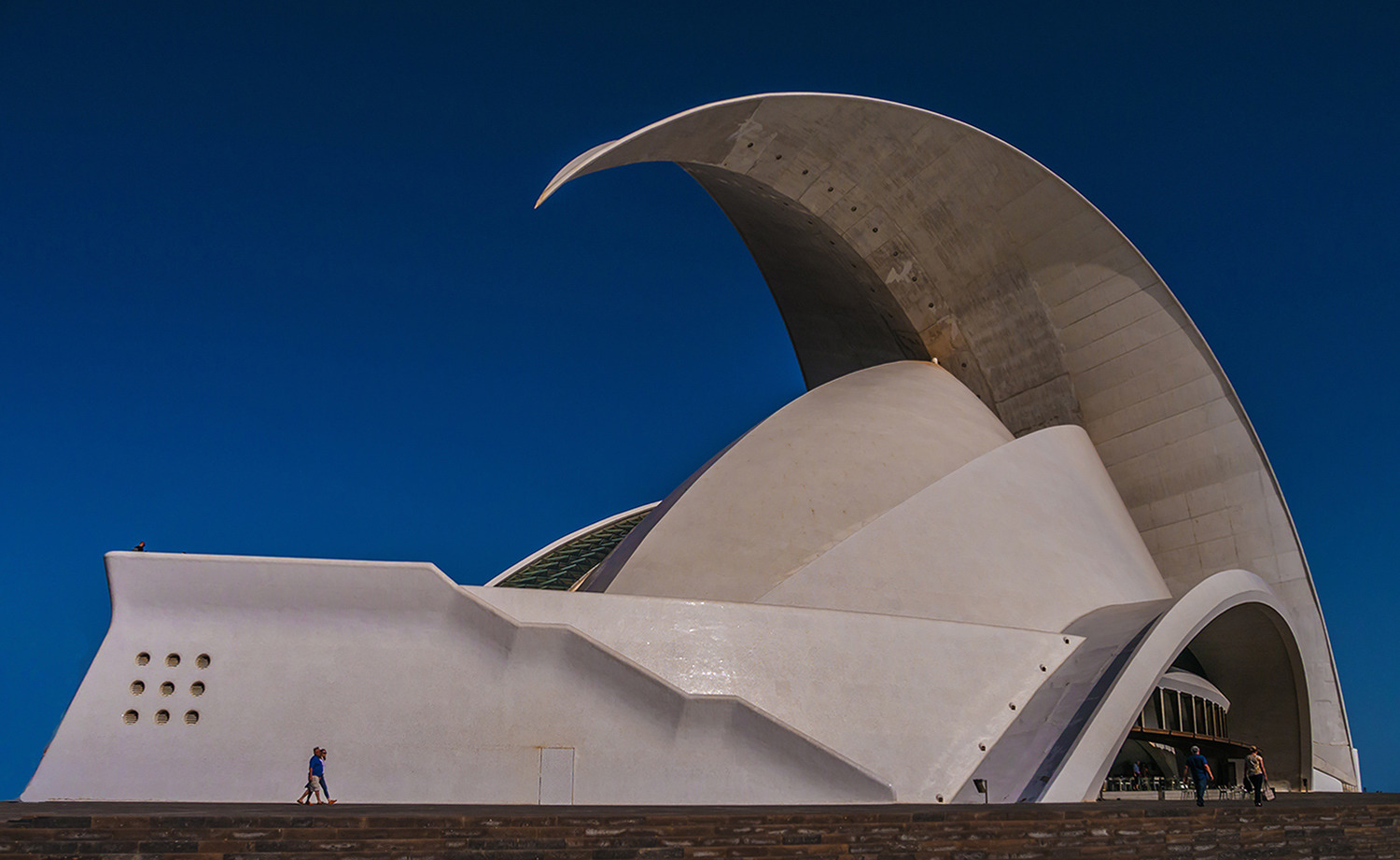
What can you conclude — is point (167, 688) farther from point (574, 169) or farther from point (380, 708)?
point (574, 169)

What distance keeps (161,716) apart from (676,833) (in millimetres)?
5067

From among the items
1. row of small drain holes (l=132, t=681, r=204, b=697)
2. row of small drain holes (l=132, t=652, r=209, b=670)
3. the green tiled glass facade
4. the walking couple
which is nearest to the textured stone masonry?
the walking couple

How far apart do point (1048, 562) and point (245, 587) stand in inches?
370

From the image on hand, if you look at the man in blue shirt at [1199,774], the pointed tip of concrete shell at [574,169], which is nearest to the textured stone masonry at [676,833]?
the man in blue shirt at [1199,774]

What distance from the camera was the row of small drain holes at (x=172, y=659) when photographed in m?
9.09

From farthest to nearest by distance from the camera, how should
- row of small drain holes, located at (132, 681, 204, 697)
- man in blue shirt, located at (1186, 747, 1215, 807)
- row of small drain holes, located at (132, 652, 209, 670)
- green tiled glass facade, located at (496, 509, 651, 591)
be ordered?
1. green tiled glass facade, located at (496, 509, 651, 591)
2. man in blue shirt, located at (1186, 747, 1215, 807)
3. row of small drain holes, located at (132, 652, 209, 670)
4. row of small drain holes, located at (132, 681, 204, 697)

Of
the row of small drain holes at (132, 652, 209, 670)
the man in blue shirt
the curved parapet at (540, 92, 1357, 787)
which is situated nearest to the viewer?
the row of small drain holes at (132, 652, 209, 670)

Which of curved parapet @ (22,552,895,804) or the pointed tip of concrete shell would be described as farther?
the pointed tip of concrete shell

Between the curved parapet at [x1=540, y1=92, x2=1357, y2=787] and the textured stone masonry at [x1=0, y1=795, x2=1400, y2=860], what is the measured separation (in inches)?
307

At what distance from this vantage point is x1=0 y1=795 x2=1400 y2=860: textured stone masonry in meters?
5.93

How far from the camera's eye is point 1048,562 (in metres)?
Result: 13.0

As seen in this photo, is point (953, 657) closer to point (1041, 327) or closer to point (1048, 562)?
point (1048, 562)

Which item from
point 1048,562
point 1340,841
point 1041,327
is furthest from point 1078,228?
point 1340,841

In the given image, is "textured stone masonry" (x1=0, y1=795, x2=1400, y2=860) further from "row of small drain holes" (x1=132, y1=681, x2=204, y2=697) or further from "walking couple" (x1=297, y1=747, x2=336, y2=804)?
"row of small drain holes" (x1=132, y1=681, x2=204, y2=697)
